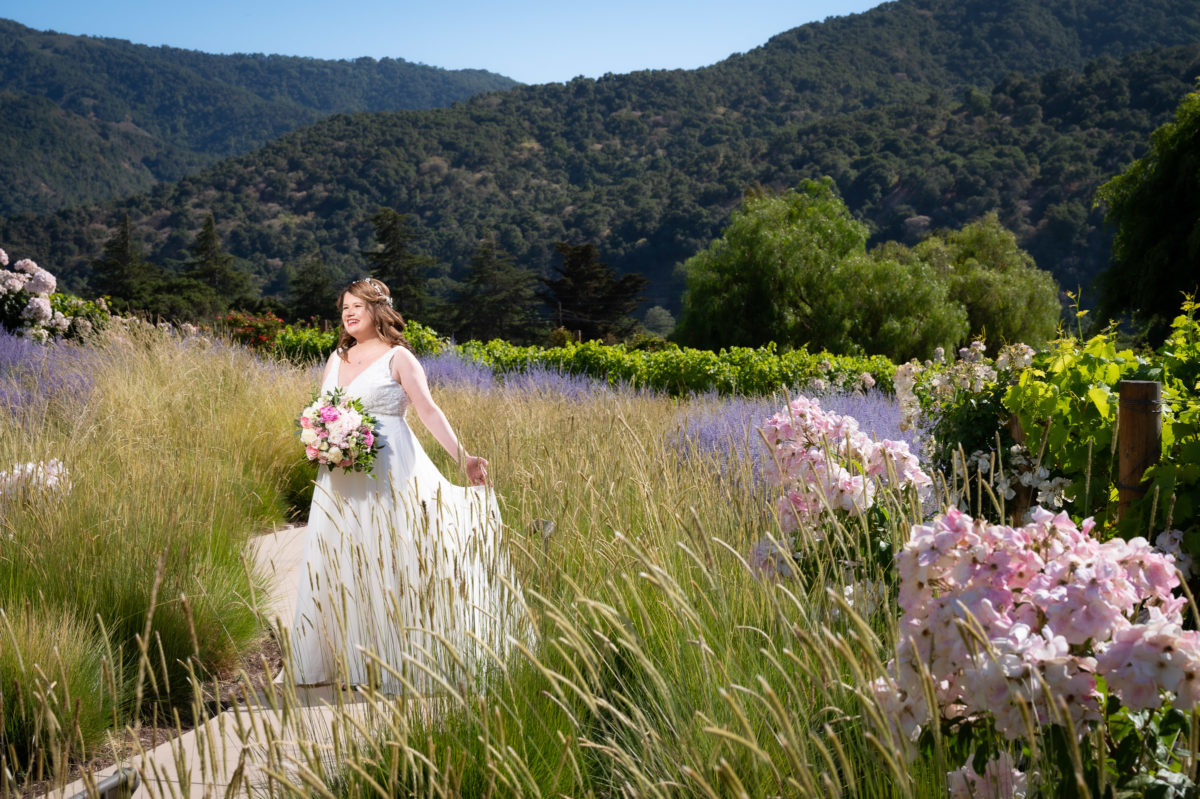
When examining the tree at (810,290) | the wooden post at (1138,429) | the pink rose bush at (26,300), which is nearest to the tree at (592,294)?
the tree at (810,290)

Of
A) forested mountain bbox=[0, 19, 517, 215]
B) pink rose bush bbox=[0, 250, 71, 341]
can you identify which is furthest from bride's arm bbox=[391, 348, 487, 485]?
forested mountain bbox=[0, 19, 517, 215]

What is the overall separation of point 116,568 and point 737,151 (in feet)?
191

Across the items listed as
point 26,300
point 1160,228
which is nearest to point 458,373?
point 26,300

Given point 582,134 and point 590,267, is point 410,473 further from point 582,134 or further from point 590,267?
point 582,134

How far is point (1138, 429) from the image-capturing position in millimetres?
2580

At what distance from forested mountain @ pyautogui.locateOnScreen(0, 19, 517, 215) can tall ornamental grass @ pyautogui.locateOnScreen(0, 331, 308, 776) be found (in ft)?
223

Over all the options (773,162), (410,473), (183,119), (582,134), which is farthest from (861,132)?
(183,119)

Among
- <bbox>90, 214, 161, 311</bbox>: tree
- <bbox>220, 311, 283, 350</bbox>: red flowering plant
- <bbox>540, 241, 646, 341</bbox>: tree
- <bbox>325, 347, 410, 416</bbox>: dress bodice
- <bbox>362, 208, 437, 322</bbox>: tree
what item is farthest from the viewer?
<bbox>362, 208, 437, 322</bbox>: tree

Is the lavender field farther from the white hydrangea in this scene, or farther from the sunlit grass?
the white hydrangea

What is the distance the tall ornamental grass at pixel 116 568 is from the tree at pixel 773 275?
57.7ft

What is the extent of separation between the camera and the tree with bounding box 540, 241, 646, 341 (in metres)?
38.2

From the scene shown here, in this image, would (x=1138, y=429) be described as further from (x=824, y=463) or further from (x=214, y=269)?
(x=214, y=269)

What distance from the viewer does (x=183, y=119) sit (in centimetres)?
9769

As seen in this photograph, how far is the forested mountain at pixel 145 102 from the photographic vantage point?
228ft
